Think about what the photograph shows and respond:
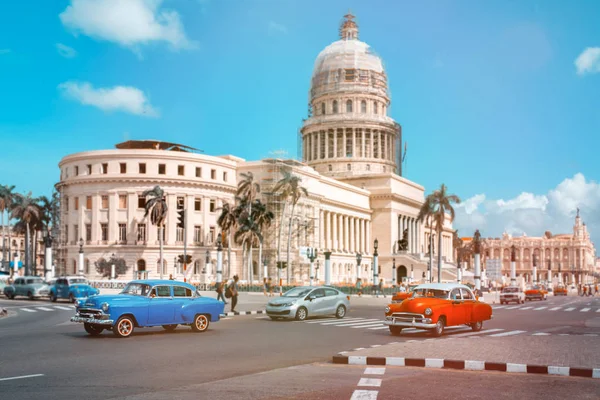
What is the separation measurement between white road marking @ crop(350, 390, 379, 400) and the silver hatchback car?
1681 cm

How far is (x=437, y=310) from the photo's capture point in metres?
20.9

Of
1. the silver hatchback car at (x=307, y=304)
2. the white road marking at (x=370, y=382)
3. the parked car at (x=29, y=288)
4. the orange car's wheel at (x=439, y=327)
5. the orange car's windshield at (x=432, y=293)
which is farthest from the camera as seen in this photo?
the parked car at (x=29, y=288)

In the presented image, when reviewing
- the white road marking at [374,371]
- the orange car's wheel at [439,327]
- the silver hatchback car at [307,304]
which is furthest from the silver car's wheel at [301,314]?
the white road marking at [374,371]

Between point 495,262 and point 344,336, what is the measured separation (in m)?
38.9

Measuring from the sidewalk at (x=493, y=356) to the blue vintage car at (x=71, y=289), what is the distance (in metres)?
29.3

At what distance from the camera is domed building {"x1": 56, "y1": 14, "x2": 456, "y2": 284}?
80750mm

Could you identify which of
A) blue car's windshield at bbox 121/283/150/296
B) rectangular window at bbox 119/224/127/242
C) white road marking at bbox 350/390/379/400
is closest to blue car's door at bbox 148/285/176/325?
blue car's windshield at bbox 121/283/150/296

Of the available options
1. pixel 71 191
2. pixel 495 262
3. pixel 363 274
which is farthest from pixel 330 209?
pixel 495 262

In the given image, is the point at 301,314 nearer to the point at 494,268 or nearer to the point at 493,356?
the point at 493,356

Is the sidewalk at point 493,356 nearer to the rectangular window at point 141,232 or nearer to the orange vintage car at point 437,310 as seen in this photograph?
the orange vintage car at point 437,310

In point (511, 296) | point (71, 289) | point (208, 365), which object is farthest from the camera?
point (511, 296)

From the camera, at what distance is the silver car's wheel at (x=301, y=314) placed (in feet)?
92.5

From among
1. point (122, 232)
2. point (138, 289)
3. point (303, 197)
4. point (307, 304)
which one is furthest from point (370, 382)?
point (303, 197)

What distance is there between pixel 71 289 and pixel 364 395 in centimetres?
3554
